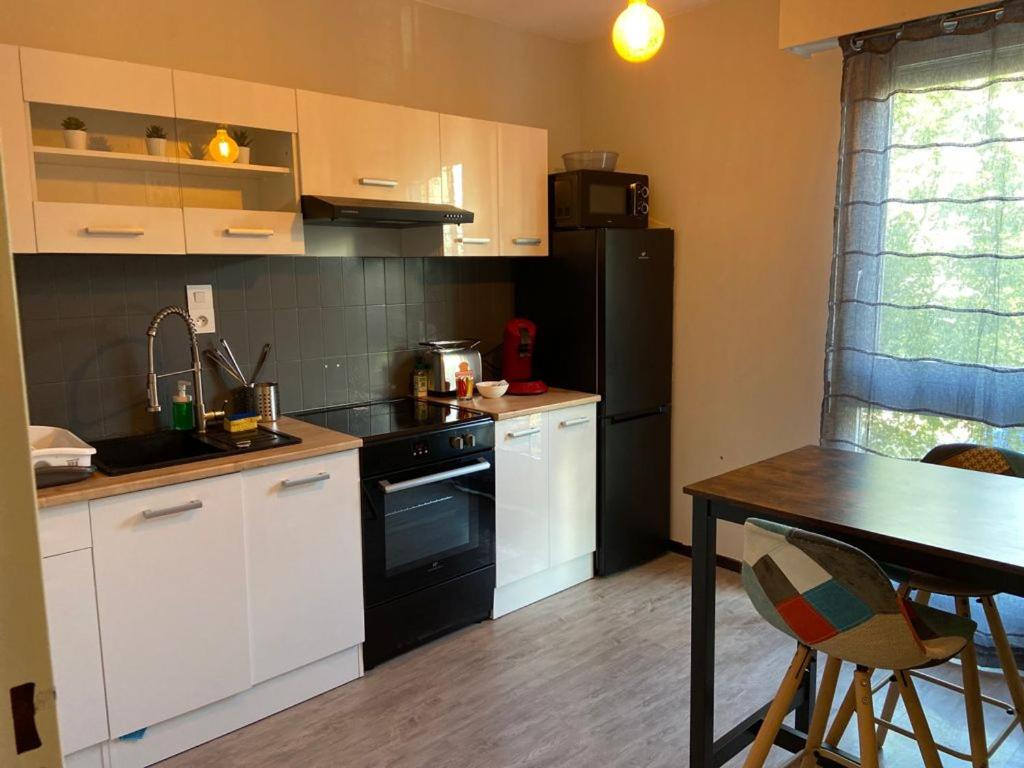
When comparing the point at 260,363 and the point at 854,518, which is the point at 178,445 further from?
the point at 854,518

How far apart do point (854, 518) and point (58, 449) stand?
2.10 metres

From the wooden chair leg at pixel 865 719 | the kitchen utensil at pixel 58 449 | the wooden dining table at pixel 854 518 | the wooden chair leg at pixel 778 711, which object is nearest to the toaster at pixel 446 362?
the kitchen utensil at pixel 58 449

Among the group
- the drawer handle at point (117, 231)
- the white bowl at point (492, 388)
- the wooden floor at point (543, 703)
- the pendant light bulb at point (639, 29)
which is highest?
the pendant light bulb at point (639, 29)

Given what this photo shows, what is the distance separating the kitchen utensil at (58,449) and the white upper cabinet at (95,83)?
99 cm

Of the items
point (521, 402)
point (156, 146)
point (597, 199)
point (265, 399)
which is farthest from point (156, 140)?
point (597, 199)

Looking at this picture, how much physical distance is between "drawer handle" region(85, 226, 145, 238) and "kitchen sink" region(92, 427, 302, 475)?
27.9 inches

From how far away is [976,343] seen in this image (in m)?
2.73

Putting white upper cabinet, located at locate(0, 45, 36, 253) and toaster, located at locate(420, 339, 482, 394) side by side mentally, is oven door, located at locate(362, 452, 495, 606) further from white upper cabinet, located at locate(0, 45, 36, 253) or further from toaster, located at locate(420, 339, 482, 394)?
white upper cabinet, located at locate(0, 45, 36, 253)

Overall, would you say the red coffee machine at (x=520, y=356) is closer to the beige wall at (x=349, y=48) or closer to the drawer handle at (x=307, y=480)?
the beige wall at (x=349, y=48)

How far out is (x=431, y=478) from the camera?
112 inches

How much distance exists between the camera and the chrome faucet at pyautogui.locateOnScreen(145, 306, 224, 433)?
8.50ft

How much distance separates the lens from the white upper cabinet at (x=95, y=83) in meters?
2.17

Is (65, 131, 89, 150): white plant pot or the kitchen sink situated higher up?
(65, 131, 89, 150): white plant pot

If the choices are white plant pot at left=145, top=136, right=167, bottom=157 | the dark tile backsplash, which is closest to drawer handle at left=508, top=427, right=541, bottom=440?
the dark tile backsplash
